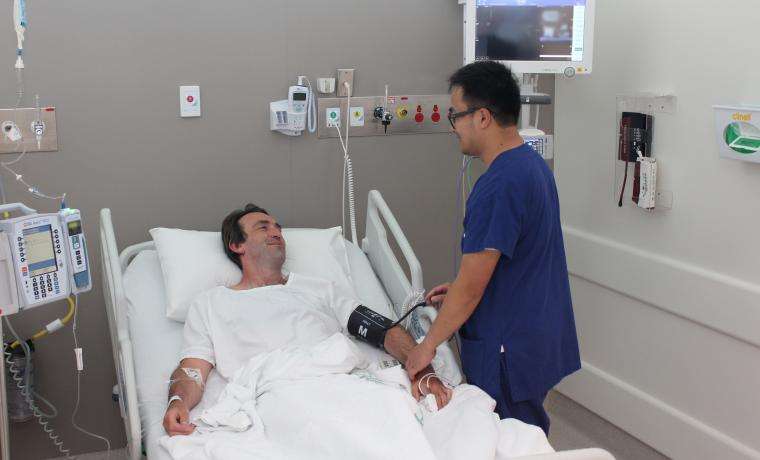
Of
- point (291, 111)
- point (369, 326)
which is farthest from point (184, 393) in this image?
point (291, 111)

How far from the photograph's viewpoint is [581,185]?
3.52 meters

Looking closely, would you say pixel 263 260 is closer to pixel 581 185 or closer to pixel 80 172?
pixel 80 172

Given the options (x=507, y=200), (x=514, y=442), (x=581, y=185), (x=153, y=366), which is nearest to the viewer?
(x=514, y=442)

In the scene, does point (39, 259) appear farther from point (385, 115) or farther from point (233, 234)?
point (385, 115)

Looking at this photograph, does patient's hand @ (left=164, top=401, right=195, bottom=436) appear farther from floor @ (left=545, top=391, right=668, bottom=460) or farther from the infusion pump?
floor @ (left=545, top=391, right=668, bottom=460)

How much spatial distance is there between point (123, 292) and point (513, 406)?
47.1 inches

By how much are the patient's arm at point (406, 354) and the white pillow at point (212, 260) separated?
0.39 meters

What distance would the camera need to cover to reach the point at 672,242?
3078mm

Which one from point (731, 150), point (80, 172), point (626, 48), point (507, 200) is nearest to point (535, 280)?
point (507, 200)

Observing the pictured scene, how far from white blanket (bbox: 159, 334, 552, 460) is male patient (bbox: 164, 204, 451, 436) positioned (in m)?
0.11

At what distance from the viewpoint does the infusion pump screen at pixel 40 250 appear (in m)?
2.16

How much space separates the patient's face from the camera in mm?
2795

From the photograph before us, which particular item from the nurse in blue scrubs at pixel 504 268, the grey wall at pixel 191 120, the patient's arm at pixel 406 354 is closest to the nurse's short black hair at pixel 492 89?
the nurse in blue scrubs at pixel 504 268

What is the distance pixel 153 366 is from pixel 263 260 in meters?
0.51
